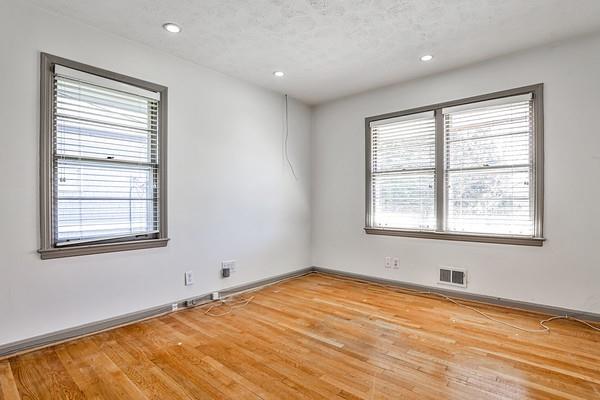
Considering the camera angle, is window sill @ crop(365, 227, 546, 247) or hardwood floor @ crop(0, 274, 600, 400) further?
window sill @ crop(365, 227, 546, 247)

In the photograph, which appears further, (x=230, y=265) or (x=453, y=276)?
(x=230, y=265)

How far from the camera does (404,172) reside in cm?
409

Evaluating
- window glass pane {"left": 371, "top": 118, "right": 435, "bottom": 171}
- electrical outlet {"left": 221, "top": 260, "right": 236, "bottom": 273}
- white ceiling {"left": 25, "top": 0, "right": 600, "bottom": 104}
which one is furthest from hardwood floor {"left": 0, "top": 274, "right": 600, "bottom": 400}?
white ceiling {"left": 25, "top": 0, "right": 600, "bottom": 104}

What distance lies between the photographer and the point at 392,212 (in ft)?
13.8

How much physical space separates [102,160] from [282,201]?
231cm

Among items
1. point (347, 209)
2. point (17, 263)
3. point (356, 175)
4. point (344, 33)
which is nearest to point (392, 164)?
point (356, 175)

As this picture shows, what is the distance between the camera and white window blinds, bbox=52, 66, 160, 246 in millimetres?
2594

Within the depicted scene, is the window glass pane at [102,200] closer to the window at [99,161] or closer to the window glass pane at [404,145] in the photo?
the window at [99,161]

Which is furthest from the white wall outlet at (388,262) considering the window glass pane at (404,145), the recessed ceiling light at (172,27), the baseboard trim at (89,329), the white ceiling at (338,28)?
the recessed ceiling light at (172,27)

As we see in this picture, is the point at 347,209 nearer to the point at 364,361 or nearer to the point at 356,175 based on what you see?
the point at 356,175

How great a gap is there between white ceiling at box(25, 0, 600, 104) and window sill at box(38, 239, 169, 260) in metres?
1.87

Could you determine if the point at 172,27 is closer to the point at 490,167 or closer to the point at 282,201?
the point at 282,201

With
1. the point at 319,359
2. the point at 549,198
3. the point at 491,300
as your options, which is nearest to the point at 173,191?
the point at 319,359

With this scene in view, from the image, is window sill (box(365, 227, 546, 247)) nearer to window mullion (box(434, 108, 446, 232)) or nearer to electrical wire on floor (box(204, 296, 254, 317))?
window mullion (box(434, 108, 446, 232))
